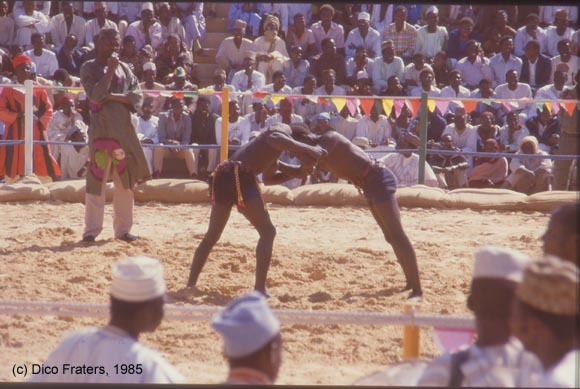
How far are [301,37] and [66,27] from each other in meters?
3.69

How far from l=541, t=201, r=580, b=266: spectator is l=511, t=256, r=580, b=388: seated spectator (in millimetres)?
1151

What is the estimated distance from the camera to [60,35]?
1517cm

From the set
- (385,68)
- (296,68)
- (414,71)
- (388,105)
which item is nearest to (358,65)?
(385,68)

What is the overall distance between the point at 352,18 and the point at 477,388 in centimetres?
1278

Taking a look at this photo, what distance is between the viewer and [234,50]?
14984 millimetres

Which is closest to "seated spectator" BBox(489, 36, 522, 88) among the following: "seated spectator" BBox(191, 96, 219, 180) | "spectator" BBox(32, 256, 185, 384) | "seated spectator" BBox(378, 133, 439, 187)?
"seated spectator" BBox(378, 133, 439, 187)

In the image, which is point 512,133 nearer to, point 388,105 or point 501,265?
point 388,105

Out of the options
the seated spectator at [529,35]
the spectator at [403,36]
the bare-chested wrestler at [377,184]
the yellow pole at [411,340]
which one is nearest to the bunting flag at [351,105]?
the spectator at [403,36]

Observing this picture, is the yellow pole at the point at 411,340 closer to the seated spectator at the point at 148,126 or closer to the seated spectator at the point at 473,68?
the seated spectator at the point at 148,126

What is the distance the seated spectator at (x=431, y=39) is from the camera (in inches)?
579

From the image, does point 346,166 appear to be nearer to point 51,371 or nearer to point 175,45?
point 51,371

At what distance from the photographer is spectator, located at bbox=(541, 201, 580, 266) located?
169 inches

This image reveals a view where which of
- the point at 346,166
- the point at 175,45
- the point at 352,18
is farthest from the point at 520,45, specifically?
the point at 346,166

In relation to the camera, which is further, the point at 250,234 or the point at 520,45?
the point at 520,45
